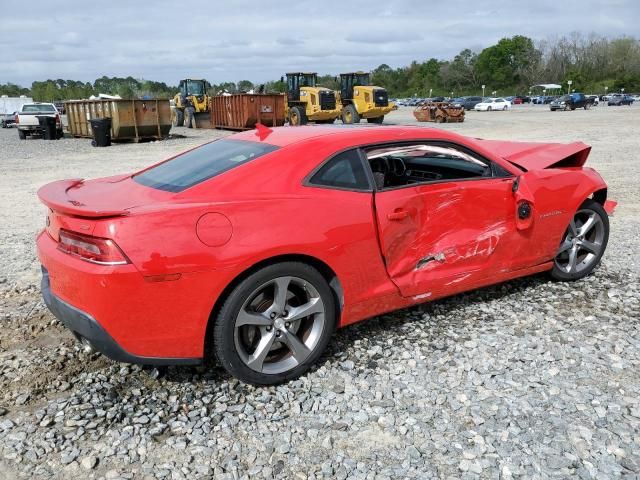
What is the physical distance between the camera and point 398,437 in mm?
2861

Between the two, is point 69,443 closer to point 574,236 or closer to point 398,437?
point 398,437

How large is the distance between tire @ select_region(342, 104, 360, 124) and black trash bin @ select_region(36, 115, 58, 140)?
13.6m

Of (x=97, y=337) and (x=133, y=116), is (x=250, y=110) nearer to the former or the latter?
(x=133, y=116)

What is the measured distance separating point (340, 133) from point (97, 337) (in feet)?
6.47

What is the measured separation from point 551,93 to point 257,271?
10768cm

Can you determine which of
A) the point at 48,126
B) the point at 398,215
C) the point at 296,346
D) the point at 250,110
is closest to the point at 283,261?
the point at 296,346

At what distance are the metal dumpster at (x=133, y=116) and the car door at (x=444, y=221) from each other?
19.1m

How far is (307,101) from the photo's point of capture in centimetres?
2675

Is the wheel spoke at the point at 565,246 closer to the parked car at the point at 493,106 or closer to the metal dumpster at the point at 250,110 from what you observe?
the metal dumpster at the point at 250,110

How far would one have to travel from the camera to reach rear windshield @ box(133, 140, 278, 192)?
11.2 feet

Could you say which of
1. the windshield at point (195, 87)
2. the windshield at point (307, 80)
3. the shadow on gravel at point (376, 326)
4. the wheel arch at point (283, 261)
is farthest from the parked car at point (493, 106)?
the wheel arch at point (283, 261)

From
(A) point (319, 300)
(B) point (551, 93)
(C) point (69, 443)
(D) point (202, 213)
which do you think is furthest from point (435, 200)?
(B) point (551, 93)

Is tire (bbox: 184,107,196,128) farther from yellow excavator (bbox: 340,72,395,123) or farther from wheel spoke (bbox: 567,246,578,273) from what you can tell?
wheel spoke (bbox: 567,246,578,273)

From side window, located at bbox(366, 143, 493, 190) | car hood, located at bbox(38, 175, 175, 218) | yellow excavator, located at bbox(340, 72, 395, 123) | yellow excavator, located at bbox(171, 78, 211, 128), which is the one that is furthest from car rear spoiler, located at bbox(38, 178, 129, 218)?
yellow excavator, located at bbox(171, 78, 211, 128)
